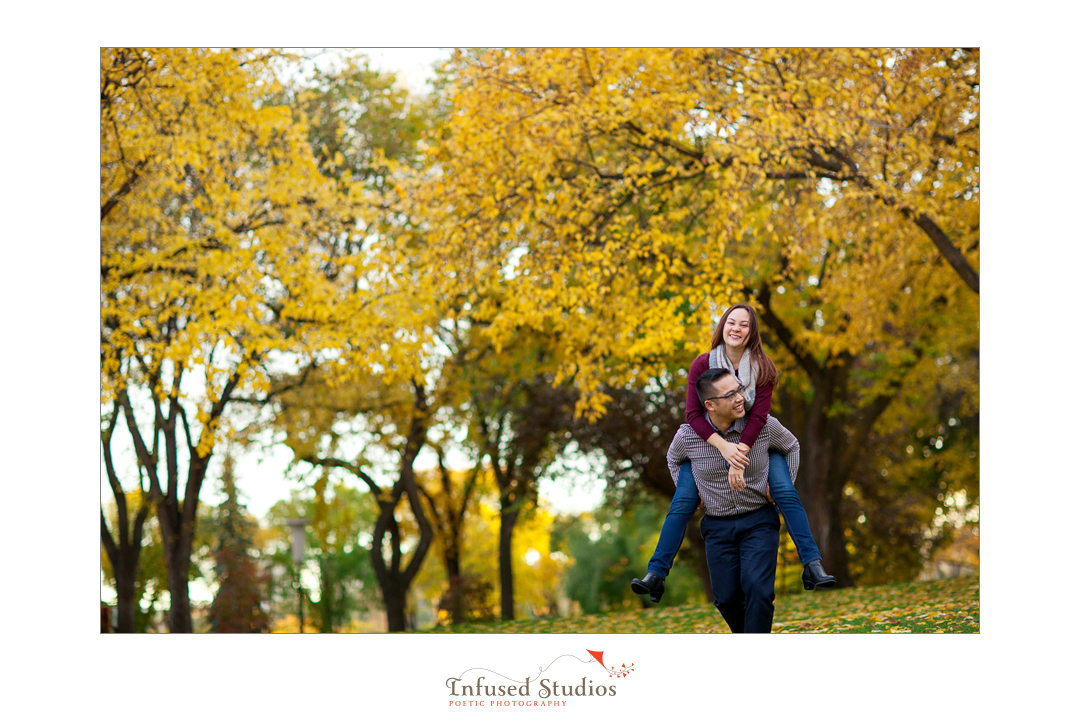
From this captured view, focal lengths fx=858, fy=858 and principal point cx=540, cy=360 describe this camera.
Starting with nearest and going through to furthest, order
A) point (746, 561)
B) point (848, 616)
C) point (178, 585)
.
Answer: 1. point (746, 561)
2. point (848, 616)
3. point (178, 585)

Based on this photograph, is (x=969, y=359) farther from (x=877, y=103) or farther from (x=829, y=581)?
(x=829, y=581)

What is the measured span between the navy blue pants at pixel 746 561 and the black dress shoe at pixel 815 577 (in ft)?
0.56

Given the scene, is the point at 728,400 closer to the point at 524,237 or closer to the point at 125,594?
the point at 524,237

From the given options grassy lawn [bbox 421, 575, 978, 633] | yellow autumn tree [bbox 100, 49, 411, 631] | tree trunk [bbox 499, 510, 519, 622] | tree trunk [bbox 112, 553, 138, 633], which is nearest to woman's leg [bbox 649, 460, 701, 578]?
grassy lawn [bbox 421, 575, 978, 633]

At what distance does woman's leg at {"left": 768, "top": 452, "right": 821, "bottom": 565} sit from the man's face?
0.29 m

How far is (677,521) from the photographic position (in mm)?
4504

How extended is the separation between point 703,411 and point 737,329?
1.56ft

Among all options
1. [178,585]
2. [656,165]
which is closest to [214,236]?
[656,165]

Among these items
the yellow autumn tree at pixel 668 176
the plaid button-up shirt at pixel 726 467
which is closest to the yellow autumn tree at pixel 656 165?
the yellow autumn tree at pixel 668 176

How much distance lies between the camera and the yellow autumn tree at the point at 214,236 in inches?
303

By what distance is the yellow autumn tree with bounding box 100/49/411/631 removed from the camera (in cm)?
769

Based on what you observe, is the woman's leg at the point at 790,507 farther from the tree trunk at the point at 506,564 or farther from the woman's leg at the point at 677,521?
the tree trunk at the point at 506,564

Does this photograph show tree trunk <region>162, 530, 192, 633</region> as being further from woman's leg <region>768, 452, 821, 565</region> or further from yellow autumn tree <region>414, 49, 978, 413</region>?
woman's leg <region>768, 452, 821, 565</region>
